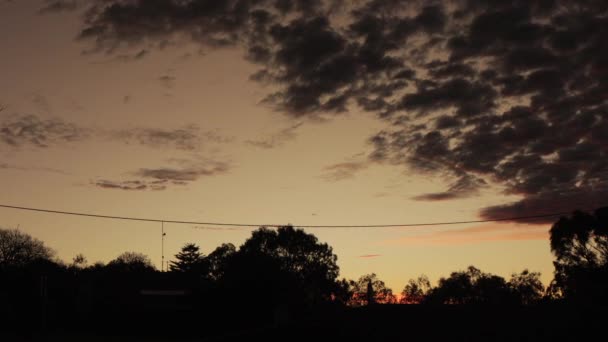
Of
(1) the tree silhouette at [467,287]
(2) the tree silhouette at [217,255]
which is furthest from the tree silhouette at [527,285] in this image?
(2) the tree silhouette at [217,255]

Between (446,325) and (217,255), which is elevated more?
(217,255)

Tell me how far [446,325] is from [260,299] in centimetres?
2410

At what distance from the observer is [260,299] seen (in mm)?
46812

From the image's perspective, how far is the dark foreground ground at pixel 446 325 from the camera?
69.1ft

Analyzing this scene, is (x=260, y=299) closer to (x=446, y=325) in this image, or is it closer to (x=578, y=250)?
(x=446, y=325)

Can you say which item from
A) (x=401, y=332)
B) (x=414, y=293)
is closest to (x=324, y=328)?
(x=401, y=332)

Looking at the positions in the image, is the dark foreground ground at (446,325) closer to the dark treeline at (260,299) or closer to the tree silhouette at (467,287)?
the dark treeline at (260,299)

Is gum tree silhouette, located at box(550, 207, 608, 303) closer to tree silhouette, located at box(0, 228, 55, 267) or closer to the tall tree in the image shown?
the tall tree

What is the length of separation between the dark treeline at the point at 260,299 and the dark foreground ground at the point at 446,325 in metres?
0.09

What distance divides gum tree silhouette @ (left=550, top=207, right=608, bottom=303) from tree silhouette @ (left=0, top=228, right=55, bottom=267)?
89274mm

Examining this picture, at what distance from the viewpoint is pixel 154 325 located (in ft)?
143

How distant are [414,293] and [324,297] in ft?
235

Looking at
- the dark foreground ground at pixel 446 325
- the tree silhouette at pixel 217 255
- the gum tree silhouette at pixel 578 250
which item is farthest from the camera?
the tree silhouette at pixel 217 255

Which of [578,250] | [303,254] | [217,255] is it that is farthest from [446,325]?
[217,255]
